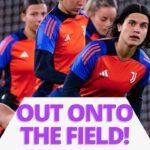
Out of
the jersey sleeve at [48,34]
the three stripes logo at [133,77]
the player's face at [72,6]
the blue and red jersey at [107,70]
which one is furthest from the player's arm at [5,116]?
the three stripes logo at [133,77]

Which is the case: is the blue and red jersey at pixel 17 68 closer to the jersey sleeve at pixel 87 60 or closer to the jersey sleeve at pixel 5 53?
the jersey sleeve at pixel 5 53

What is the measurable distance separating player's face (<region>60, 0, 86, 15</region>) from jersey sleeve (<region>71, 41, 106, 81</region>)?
0.40 meters

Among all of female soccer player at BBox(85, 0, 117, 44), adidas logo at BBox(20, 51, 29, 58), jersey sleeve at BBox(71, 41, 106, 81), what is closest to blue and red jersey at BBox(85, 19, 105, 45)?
female soccer player at BBox(85, 0, 117, 44)

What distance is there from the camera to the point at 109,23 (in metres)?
5.03

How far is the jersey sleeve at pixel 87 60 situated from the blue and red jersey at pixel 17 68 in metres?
1.14

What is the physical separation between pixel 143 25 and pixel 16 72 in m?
1.28

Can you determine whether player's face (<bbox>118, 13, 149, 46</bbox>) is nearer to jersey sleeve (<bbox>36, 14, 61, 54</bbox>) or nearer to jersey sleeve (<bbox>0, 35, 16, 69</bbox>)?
jersey sleeve (<bbox>36, 14, 61, 54</bbox>)

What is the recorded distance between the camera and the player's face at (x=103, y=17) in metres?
5.05

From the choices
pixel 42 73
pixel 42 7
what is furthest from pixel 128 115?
pixel 42 7

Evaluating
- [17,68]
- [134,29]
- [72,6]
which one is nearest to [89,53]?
[134,29]

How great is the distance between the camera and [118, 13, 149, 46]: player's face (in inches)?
184

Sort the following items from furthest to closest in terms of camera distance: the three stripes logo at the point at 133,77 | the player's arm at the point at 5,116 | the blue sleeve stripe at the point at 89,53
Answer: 1. the player's arm at the point at 5,116
2. the three stripes logo at the point at 133,77
3. the blue sleeve stripe at the point at 89,53

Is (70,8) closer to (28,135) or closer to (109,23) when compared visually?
(109,23)

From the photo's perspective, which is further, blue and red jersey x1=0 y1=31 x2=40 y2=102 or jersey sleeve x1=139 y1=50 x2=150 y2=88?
blue and red jersey x1=0 y1=31 x2=40 y2=102
